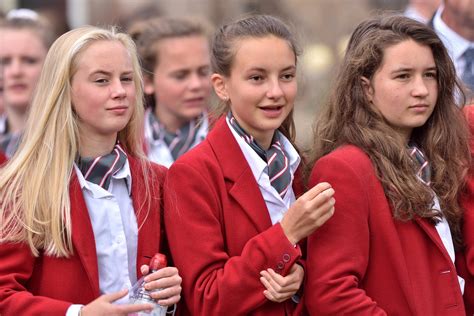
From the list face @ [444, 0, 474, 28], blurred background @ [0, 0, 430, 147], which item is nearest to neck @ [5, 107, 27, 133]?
face @ [444, 0, 474, 28]

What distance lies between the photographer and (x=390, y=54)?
382cm

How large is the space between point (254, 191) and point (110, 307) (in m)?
0.68

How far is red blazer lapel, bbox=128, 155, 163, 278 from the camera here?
376 cm

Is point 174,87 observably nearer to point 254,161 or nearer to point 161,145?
point 161,145

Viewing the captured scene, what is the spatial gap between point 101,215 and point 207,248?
0.42 metres

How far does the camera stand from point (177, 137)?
5.75 m

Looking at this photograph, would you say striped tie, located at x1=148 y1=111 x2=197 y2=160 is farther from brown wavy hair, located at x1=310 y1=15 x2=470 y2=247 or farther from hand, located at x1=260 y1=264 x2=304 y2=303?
hand, located at x1=260 y1=264 x2=304 y2=303

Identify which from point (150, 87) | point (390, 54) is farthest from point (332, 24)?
point (390, 54)

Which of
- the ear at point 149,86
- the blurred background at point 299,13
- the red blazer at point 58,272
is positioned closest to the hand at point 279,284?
the red blazer at point 58,272

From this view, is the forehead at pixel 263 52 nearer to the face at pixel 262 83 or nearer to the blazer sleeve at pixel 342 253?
the face at pixel 262 83

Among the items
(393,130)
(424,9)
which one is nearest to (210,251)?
(393,130)

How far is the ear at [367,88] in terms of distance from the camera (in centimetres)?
387

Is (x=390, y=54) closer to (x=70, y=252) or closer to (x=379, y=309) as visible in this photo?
(x=379, y=309)

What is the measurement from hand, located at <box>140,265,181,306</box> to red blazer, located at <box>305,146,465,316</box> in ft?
1.55
